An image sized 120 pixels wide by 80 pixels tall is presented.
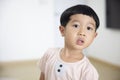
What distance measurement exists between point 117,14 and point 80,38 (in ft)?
0.46

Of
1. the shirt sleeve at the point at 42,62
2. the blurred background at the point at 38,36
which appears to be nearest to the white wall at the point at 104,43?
the blurred background at the point at 38,36

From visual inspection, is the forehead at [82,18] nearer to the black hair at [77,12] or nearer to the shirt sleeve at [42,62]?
the black hair at [77,12]

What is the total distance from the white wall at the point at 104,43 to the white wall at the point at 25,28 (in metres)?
0.11

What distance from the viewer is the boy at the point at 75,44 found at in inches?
15.6

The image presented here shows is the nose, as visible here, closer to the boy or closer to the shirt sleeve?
the boy

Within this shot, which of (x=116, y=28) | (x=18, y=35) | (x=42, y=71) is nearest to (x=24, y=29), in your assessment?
(x=18, y=35)

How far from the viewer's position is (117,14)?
47cm

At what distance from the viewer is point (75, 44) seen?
40 centimetres

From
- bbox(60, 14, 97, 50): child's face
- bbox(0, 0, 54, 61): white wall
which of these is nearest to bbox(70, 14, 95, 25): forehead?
bbox(60, 14, 97, 50): child's face

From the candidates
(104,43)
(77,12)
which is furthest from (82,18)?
(104,43)

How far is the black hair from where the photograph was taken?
1.30 feet

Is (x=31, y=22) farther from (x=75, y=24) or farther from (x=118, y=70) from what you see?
(x=118, y=70)

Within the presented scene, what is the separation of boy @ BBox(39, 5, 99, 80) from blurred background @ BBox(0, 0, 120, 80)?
34mm

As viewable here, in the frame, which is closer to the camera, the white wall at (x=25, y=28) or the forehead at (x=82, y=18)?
the forehead at (x=82, y=18)
